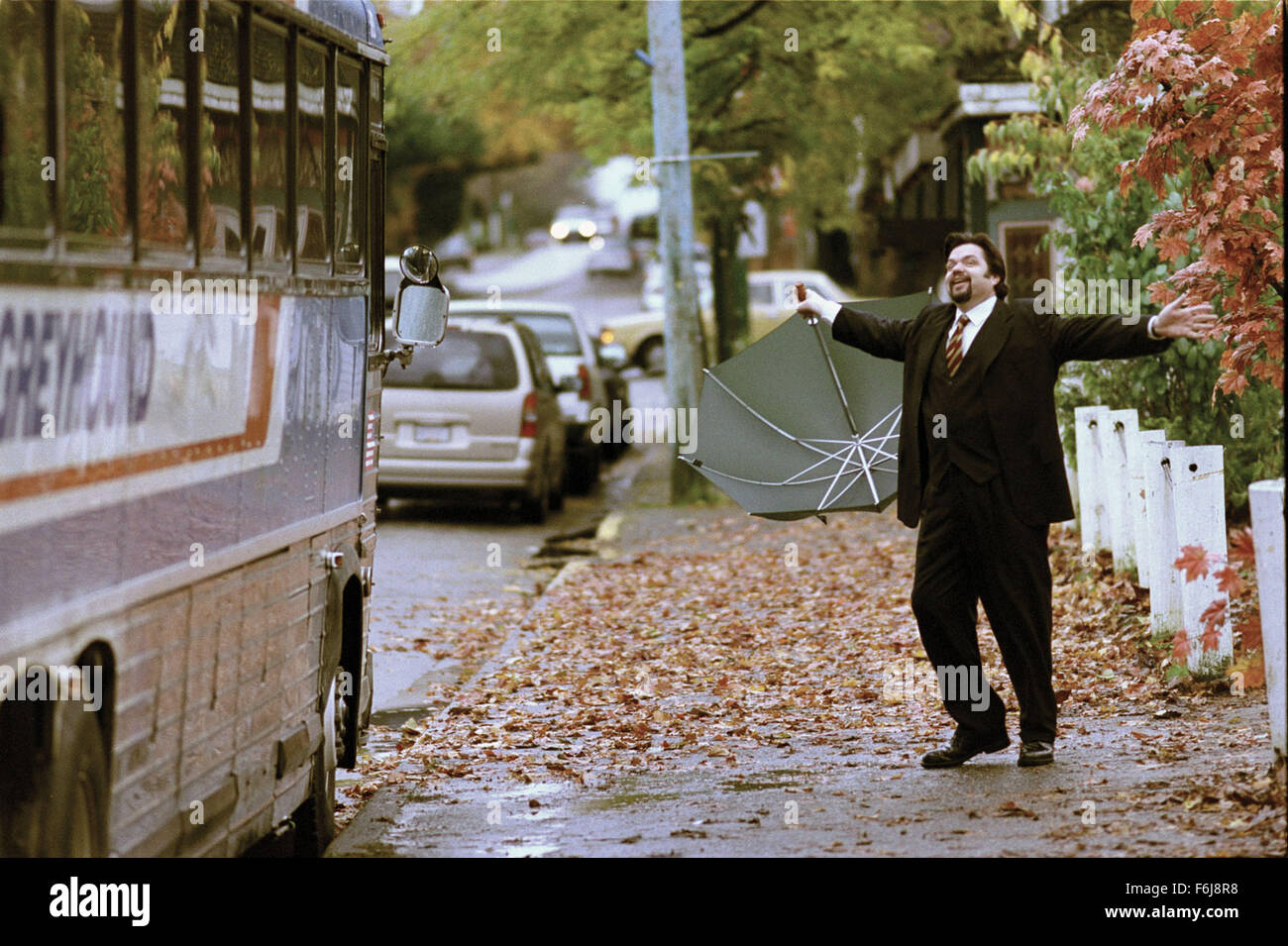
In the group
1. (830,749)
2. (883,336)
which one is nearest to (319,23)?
(883,336)

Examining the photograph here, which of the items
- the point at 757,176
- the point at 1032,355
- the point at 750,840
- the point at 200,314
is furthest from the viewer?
the point at 757,176

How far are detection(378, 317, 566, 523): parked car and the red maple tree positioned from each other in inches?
424

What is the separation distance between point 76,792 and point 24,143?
1.44 metres

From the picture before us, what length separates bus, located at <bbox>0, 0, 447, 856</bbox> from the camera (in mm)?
4336

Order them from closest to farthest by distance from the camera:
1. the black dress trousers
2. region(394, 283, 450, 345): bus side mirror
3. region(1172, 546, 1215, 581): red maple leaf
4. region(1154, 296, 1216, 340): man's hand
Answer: region(1172, 546, 1215, 581): red maple leaf → region(1154, 296, 1216, 340): man's hand → the black dress trousers → region(394, 283, 450, 345): bus side mirror

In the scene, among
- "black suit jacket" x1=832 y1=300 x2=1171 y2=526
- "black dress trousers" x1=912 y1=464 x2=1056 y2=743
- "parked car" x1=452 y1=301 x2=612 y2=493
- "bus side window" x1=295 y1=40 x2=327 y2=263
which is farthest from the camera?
"parked car" x1=452 y1=301 x2=612 y2=493

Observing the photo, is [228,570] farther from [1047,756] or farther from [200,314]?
[1047,756]

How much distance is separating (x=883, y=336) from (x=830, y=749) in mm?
1807

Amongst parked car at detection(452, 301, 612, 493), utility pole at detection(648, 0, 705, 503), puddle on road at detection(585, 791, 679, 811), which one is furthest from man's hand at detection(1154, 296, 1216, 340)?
utility pole at detection(648, 0, 705, 503)

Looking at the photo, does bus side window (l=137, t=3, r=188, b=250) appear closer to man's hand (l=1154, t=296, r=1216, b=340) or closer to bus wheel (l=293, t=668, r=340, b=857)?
bus wheel (l=293, t=668, r=340, b=857)

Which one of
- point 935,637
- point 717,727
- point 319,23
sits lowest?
point 717,727

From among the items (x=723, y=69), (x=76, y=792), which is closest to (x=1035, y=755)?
(x=76, y=792)

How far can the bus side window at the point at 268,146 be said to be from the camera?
19.9 feet

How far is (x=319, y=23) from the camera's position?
22.7 feet
